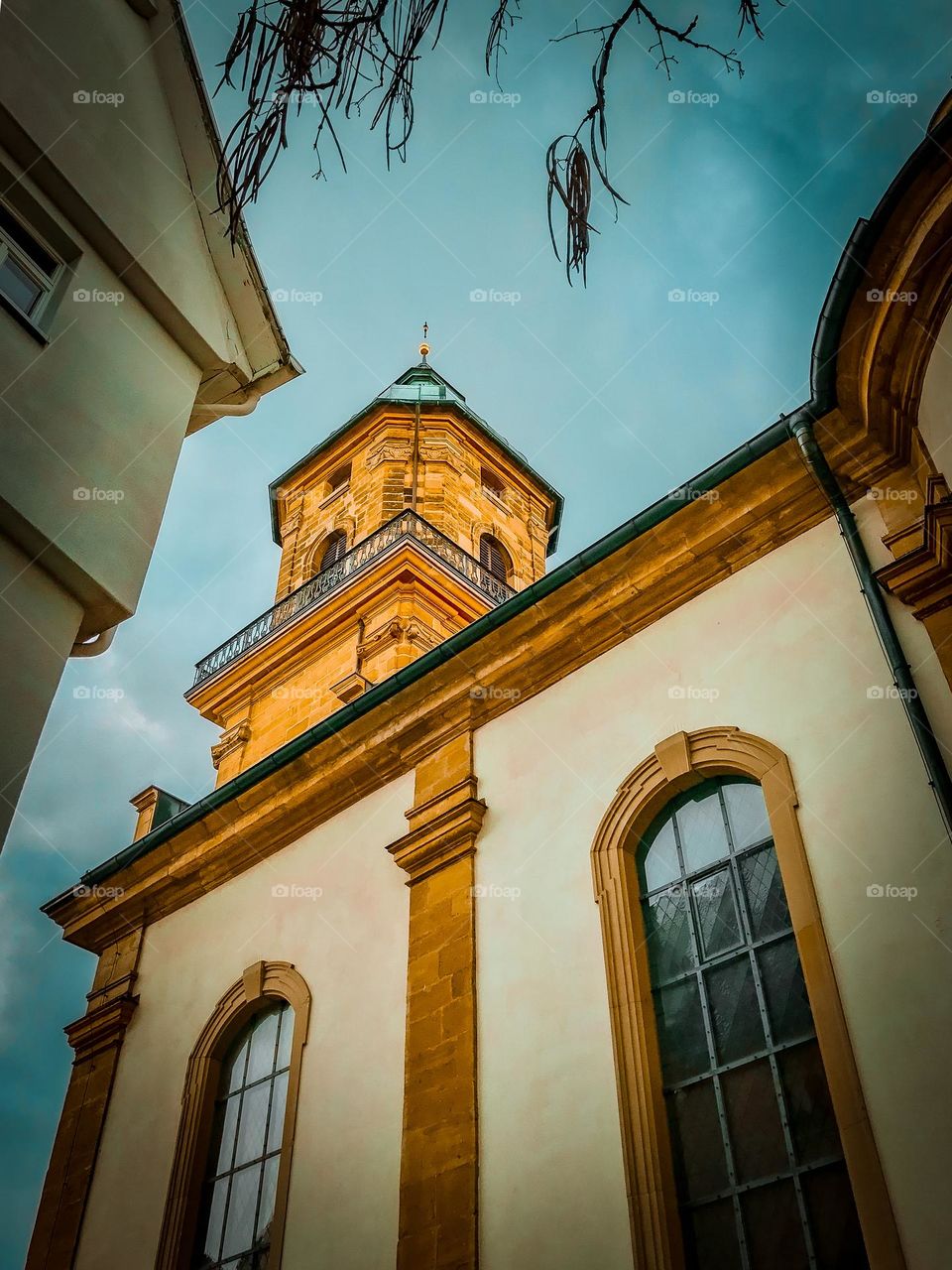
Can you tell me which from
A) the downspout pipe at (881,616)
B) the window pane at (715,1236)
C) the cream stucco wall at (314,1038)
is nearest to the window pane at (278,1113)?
the cream stucco wall at (314,1038)

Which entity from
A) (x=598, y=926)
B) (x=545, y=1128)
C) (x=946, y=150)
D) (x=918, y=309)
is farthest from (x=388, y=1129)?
(x=946, y=150)

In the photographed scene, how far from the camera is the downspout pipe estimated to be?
6805 mm

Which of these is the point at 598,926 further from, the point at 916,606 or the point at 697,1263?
the point at 916,606

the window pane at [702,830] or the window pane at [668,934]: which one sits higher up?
the window pane at [702,830]

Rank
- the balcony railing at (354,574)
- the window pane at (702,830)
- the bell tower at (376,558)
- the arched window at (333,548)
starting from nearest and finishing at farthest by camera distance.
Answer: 1. the window pane at (702,830)
2. the bell tower at (376,558)
3. the balcony railing at (354,574)
4. the arched window at (333,548)

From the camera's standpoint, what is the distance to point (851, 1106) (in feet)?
20.8

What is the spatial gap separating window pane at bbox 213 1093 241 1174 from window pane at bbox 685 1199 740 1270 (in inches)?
192

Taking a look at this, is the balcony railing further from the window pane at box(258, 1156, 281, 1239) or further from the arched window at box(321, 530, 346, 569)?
the window pane at box(258, 1156, 281, 1239)

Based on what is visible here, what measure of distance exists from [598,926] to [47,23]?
22.4ft

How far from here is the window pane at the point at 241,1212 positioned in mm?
9461

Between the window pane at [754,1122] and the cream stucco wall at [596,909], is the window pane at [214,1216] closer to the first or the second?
the cream stucco wall at [596,909]

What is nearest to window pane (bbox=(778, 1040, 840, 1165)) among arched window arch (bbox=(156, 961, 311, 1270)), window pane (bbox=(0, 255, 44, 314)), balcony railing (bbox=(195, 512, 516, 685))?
arched window arch (bbox=(156, 961, 311, 1270))

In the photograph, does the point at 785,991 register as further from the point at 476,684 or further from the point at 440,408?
the point at 440,408

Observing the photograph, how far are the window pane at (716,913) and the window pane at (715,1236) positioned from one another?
159cm
